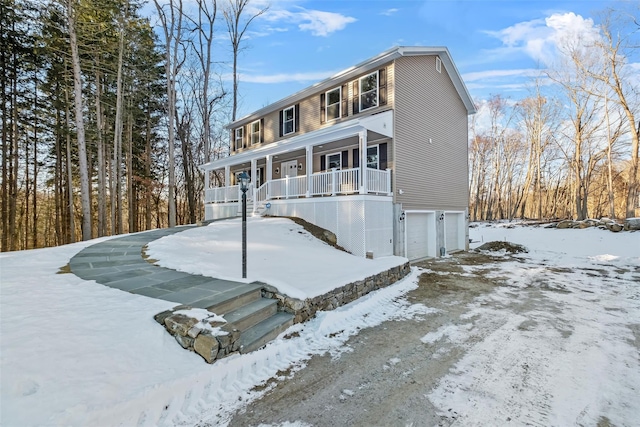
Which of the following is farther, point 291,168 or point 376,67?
point 291,168

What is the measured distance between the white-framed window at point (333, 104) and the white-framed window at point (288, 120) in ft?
7.40

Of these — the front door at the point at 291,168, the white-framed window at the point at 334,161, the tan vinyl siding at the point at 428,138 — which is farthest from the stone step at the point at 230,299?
the front door at the point at 291,168

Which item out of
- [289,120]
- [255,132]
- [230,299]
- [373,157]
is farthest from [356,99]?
[230,299]

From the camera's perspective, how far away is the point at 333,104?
12.6 meters

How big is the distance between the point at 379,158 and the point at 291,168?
547 centimetres

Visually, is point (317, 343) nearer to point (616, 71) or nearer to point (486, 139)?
point (616, 71)

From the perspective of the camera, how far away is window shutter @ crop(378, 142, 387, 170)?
35.8 ft

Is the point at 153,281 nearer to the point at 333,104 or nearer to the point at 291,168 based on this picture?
the point at 333,104

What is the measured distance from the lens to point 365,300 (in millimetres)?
5664

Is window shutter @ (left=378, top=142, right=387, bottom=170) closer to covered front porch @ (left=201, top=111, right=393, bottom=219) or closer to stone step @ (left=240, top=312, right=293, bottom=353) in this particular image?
covered front porch @ (left=201, top=111, right=393, bottom=219)

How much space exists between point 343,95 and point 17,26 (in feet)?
50.6

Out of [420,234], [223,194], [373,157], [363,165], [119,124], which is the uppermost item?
[119,124]

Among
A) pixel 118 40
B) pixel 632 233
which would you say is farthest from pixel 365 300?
pixel 118 40

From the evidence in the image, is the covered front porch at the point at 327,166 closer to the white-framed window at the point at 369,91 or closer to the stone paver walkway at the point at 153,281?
the white-framed window at the point at 369,91
